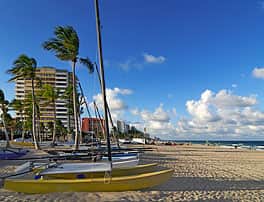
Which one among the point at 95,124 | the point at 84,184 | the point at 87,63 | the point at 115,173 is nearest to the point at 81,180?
the point at 84,184

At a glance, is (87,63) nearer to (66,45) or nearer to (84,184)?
(66,45)

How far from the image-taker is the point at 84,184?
8.72 metres

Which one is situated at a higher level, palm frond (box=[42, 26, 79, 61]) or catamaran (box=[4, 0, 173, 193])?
palm frond (box=[42, 26, 79, 61])

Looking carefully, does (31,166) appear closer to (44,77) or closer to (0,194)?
(0,194)

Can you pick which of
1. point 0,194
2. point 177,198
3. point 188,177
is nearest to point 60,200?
point 0,194

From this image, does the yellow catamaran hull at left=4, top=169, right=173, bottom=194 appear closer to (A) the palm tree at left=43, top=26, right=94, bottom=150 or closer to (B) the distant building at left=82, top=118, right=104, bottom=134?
(A) the palm tree at left=43, top=26, right=94, bottom=150

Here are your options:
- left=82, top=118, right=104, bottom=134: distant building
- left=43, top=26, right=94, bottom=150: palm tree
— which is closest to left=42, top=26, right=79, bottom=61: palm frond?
left=43, top=26, right=94, bottom=150: palm tree

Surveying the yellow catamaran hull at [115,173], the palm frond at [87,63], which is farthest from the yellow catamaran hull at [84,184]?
the palm frond at [87,63]

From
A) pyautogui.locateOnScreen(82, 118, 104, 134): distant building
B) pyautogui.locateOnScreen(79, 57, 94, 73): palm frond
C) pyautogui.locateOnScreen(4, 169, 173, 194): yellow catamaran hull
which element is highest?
pyautogui.locateOnScreen(79, 57, 94, 73): palm frond

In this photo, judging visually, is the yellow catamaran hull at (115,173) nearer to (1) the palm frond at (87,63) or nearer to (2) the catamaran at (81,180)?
(2) the catamaran at (81,180)

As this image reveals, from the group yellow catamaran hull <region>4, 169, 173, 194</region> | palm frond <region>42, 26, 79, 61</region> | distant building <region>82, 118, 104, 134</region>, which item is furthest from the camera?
distant building <region>82, 118, 104, 134</region>

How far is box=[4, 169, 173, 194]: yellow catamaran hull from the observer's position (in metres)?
8.60

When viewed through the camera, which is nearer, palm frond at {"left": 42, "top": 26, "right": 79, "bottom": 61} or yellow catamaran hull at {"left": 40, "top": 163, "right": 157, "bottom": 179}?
yellow catamaran hull at {"left": 40, "top": 163, "right": 157, "bottom": 179}

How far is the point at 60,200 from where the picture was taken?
25.8 feet
